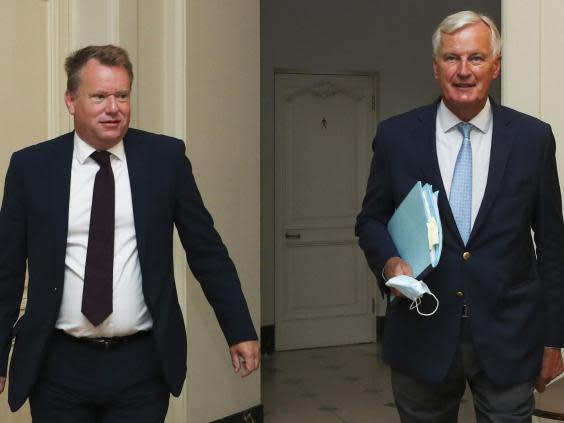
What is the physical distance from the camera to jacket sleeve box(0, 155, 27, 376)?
278 centimetres

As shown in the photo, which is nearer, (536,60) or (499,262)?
(499,262)

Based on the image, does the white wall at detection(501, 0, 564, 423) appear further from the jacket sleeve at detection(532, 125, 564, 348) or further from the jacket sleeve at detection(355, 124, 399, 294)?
the jacket sleeve at detection(355, 124, 399, 294)

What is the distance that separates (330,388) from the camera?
24.2 feet

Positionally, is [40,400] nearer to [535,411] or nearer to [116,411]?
[116,411]

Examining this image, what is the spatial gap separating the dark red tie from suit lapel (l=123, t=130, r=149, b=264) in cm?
7

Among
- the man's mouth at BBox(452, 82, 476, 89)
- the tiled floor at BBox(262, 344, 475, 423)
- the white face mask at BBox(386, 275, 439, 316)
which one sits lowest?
the tiled floor at BBox(262, 344, 475, 423)

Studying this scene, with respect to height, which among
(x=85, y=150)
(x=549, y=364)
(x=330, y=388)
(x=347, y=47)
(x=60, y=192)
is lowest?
(x=330, y=388)

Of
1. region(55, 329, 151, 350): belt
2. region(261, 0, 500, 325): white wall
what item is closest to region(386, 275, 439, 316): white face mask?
region(55, 329, 151, 350): belt

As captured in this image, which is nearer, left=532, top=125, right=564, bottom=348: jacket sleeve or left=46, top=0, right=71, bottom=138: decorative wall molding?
left=532, top=125, right=564, bottom=348: jacket sleeve

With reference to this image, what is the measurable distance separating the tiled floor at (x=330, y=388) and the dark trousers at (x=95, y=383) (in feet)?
11.9

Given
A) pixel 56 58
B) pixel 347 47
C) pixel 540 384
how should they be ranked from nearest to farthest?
pixel 540 384, pixel 56 58, pixel 347 47

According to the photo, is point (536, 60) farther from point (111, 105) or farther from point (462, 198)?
point (111, 105)

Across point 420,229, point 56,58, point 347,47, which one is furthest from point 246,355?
point 347,47

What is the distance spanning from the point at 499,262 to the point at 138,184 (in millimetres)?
1036
